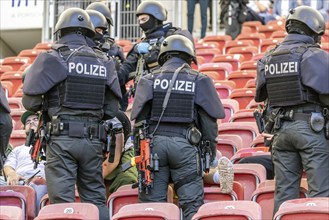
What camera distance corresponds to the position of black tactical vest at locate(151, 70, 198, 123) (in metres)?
8.70

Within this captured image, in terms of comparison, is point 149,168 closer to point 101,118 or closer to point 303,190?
point 101,118

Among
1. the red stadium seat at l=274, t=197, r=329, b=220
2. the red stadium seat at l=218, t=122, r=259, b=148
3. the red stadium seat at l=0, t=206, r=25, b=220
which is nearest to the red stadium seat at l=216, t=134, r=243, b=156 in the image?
the red stadium seat at l=218, t=122, r=259, b=148

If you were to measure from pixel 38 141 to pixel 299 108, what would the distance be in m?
2.18

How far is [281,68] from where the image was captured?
28.1ft

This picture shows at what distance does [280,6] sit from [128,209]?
12579 mm

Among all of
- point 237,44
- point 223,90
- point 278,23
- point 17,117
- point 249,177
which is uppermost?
point 278,23

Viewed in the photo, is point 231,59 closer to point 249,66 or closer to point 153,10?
point 249,66

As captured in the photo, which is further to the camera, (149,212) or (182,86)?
(182,86)

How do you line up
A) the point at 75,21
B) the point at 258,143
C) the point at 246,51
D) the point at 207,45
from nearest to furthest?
the point at 75,21 → the point at 258,143 → the point at 246,51 → the point at 207,45

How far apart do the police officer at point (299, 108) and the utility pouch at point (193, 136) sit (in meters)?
0.60

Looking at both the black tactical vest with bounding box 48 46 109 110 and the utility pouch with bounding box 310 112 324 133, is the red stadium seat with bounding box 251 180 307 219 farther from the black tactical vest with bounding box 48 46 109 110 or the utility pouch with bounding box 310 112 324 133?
the black tactical vest with bounding box 48 46 109 110

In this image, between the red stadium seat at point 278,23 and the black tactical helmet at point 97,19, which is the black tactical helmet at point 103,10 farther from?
the red stadium seat at point 278,23

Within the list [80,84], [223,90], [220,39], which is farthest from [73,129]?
[220,39]

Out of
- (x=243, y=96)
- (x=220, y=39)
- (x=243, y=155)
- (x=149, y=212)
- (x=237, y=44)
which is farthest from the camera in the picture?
(x=220, y=39)
